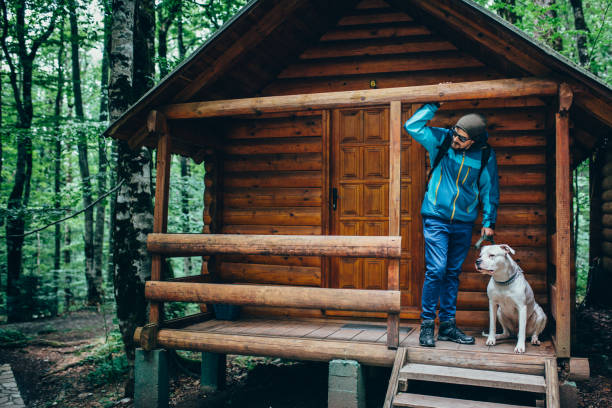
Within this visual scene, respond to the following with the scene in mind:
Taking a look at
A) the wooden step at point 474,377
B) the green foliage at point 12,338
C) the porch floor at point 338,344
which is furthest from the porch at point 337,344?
the green foliage at point 12,338

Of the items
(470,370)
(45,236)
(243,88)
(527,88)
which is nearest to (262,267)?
(243,88)

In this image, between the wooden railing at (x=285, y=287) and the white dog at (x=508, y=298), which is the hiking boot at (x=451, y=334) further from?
the wooden railing at (x=285, y=287)

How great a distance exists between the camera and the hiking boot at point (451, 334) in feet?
14.6

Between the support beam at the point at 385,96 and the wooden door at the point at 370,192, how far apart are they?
137cm

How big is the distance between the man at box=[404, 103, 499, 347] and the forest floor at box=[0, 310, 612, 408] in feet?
5.93

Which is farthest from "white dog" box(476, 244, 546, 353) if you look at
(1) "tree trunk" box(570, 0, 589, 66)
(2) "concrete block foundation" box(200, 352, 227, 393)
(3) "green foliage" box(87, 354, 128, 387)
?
(1) "tree trunk" box(570, 0, 589, 66)

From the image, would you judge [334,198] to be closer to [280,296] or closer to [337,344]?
[280,296]

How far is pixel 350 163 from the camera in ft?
19.6

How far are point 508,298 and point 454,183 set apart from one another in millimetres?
1240

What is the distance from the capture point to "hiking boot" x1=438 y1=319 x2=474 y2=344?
4.45 metres

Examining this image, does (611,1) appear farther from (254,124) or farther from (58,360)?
(58,360)

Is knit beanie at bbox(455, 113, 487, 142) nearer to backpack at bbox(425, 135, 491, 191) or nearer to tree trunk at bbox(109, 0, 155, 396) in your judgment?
backpack at bbox(425, 135, 491, 191)

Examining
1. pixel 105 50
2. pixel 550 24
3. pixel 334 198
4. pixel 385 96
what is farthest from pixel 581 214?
pixel 105 50

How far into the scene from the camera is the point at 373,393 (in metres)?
5.74
